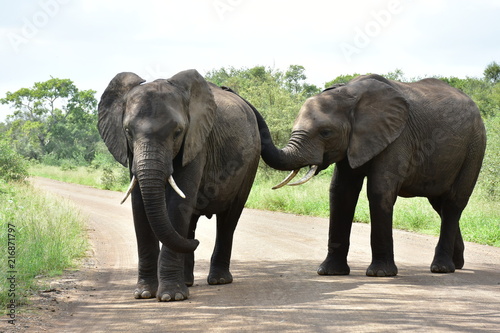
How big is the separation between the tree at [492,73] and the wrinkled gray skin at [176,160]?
2042 inches

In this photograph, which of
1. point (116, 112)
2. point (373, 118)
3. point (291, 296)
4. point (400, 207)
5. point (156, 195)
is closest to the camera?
point (156, 195)

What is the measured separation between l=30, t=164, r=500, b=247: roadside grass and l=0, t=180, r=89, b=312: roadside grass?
6.74 meters

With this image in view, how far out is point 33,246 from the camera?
10.1 meters

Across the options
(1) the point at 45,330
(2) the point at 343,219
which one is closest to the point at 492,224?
(2) the point at 343,219

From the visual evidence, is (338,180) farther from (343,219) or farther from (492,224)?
(492,224)

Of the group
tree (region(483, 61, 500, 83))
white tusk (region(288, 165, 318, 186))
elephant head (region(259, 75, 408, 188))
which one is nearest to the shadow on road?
white tusk (region(288, 165, 318, 186))

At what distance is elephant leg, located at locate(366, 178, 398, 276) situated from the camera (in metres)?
9.36

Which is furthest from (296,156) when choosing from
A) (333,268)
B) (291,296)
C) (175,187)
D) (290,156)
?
(175,187)

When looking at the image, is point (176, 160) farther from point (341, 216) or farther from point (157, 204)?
point (341, 216)

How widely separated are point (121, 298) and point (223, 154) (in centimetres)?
203

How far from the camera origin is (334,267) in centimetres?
970

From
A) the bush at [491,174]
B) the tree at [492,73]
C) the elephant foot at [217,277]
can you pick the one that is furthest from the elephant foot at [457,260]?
the tree at [492,73]

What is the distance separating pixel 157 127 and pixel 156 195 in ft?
2.14

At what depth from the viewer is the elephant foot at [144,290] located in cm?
786
